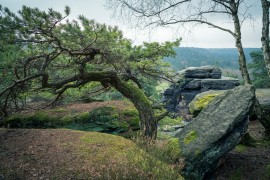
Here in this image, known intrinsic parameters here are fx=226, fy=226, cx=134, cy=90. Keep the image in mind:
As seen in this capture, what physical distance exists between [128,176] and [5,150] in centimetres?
340

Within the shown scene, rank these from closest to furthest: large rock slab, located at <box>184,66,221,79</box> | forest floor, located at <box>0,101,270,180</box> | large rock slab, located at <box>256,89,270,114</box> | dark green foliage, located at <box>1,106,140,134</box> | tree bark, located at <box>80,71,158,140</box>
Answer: forest floor, located at <box>0,101,270,180</box>, tree bark, located at <box>80,71,158,140</box>, dark green foliage, located at <box>1,106,140,134</box>, large rock slab, located at <box>256,89,270,114</box>, large rock slab, located at <box>184,66,221,79</box>

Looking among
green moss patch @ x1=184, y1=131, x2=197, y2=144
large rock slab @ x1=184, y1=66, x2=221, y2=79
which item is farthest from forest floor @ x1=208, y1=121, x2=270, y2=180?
large rock slab @ x1=184, y1=66, x2=221, y2=79

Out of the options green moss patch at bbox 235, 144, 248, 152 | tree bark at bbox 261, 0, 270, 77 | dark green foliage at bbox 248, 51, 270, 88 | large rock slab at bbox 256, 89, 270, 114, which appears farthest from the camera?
dark green foliage at bbox 248, 51, 270, 88

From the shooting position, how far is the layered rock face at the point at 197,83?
96.7ft

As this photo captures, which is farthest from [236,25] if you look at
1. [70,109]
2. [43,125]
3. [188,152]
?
[43,125]

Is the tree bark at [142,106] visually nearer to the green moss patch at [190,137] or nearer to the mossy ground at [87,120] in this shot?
the green moss patch at [190,137]

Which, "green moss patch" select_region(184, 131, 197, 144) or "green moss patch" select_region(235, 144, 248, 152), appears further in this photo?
"green moss patch" select_region(235, 144, 248, 152)

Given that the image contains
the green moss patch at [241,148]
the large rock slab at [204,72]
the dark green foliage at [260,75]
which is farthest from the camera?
the dark green foliage at [260,75]

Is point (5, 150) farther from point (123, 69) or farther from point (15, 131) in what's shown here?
point (123, 69)

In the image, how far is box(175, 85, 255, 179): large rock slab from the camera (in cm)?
643

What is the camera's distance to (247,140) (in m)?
9.23

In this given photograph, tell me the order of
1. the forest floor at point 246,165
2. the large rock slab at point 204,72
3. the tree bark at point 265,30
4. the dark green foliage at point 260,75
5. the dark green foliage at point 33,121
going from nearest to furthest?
the forest floor at point 246,165
the tree bark at point 265,30
the dark green foliage at point 33,121
the large rock slab at point 204,72
the dark green foliage at point 260,75

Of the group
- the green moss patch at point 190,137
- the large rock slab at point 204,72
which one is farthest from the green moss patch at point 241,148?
the large rock slab at point 204,72

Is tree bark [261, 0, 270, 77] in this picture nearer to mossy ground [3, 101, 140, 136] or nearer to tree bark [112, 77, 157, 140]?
tree bark [112, 77, 157, 140]
